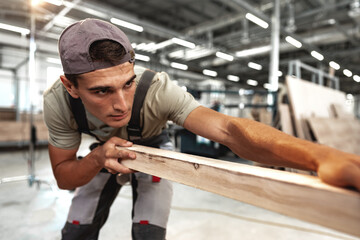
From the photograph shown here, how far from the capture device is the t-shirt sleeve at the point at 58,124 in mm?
1029

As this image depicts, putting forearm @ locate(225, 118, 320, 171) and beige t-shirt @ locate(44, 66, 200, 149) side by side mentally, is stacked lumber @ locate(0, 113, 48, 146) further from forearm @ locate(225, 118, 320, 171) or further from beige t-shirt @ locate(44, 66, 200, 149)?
forearm @ locate(225, 118, 320, 171)

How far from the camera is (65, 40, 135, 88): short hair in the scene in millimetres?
815

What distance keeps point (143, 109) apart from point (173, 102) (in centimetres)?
14

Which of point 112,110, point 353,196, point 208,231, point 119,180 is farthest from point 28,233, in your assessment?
point 353,196

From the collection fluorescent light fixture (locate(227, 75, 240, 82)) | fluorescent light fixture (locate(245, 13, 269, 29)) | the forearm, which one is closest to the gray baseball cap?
the forearm

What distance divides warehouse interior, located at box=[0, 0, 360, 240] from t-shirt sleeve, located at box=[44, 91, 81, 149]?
1.14 m

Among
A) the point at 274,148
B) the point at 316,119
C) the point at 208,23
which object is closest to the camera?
the point at 274,148

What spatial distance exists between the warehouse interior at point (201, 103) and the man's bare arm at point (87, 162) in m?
1.04

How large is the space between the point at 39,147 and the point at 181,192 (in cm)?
516

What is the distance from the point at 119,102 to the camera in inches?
34.8

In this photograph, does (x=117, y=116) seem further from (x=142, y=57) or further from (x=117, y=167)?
(x=142, y=57)

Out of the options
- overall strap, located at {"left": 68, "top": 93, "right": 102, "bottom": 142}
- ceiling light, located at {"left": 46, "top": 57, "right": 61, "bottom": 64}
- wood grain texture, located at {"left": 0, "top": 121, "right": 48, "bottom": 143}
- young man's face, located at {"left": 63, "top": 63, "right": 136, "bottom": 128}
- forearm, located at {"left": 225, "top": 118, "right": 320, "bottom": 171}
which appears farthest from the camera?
ceiling light, located at {"left": 46, "top": 57, "right": 61, "bottom": 64}

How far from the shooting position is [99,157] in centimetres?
93

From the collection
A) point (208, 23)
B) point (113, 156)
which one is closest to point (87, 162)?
point (113, 156)
